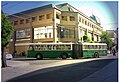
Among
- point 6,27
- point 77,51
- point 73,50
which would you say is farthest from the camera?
point 6,27

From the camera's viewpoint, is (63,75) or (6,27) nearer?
(63,75)

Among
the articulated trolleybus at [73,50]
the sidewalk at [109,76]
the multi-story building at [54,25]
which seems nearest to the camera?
the sidewalk at [109,76]

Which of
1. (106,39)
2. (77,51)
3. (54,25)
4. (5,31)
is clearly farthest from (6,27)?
(106,39)

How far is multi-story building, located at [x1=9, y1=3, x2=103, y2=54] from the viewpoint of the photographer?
5.18 meters

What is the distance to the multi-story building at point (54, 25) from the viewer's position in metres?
5.18

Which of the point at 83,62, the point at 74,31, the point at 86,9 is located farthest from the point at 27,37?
the point at 83,62

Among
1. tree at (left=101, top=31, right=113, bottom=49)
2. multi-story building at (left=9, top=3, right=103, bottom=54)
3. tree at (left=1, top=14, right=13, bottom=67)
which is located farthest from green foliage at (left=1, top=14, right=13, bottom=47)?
tree at (left=101, top=31, right=113, bottom=49)

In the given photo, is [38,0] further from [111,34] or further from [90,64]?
[90,64]

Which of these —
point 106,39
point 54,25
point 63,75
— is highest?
point 54,25

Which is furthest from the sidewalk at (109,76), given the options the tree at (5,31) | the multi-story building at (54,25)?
the tree at (5,31)

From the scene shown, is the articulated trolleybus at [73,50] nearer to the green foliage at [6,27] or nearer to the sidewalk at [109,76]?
the sidewalk at [109,76]

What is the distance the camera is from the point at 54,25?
539 centimetres

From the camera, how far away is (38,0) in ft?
15.2

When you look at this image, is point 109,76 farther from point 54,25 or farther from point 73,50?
point 73,50
